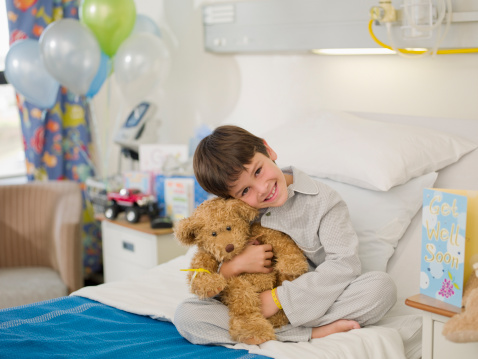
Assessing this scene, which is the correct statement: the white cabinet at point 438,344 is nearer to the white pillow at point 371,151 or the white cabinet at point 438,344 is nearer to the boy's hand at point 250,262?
the boy's hand at point 250,262

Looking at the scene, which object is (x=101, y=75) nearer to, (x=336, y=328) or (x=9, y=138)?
(x=9, y=138)

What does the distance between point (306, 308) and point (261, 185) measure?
0.33 meters

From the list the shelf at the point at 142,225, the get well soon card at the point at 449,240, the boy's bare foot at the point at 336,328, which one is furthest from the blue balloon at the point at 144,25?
the get well soon card at the point at 449,240

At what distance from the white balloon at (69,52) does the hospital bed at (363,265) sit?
34.7 inches

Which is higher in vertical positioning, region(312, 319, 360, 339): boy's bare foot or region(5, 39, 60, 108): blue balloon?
region(5, 39, 60, 108): blue balloon

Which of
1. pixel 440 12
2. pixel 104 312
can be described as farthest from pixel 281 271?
pixel 440 12

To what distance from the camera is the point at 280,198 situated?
63.4 inches

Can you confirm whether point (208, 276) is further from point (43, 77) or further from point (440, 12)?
point (43, 77)

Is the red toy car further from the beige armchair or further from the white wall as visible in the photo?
the white wall

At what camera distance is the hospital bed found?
4.83ft

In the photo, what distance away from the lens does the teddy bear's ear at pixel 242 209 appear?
61.6 inches

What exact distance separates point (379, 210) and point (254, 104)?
107cm

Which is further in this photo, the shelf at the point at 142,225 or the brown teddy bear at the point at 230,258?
the shelf at the point at 142,225

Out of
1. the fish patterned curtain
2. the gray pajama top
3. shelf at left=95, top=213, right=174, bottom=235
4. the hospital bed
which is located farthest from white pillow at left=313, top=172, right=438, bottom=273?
the fish patterned curtain
